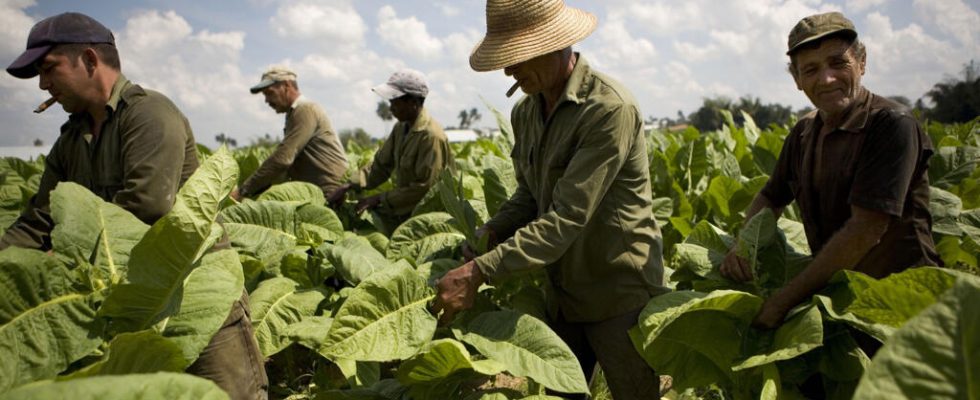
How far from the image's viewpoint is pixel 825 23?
6.75ft

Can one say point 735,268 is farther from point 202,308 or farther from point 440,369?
point 202,308

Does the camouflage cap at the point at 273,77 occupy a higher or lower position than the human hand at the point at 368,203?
higher

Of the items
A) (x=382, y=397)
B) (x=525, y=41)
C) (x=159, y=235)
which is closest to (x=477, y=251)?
(x=382, y=397)

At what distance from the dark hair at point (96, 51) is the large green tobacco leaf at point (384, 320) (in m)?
1.27

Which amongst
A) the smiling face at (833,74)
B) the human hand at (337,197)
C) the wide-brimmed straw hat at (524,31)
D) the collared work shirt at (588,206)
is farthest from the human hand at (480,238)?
the human hand at (337,197)

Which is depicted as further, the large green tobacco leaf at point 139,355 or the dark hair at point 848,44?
the dark hair at point 848,44

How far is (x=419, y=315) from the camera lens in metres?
2.19

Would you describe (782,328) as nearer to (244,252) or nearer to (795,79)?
(795,79)

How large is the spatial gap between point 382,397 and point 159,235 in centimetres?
121

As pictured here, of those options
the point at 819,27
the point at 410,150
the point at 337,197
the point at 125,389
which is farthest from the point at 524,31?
the point at 337,197

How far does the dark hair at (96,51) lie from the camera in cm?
222

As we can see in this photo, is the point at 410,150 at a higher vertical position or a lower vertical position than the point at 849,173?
higher

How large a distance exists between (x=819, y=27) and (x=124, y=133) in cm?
237

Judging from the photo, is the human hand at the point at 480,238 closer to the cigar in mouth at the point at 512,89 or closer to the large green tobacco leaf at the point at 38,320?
the cigar in mouth at the point at 512,89
